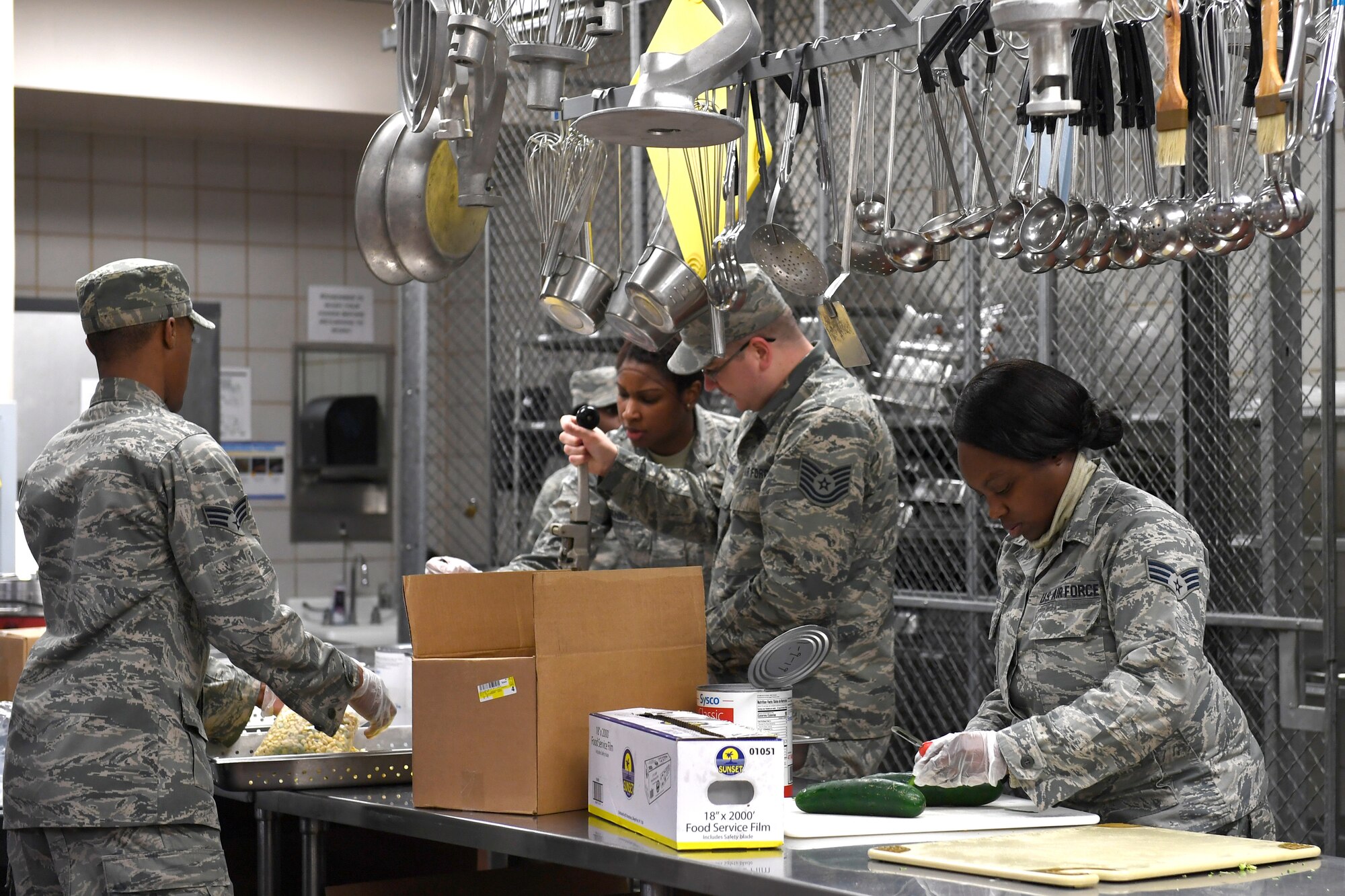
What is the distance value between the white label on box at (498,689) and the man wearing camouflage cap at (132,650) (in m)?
0.36

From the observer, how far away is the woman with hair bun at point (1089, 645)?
201 cm

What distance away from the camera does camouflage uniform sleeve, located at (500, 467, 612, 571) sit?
11.1 ft

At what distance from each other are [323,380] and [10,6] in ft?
9.32

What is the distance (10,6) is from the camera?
162 inches

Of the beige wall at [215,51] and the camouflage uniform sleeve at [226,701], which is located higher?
the beige wall at [215,51]

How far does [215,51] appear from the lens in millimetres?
5551

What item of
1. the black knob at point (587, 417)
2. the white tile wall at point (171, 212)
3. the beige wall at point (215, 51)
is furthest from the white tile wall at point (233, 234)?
the black knob at point (587, 417)

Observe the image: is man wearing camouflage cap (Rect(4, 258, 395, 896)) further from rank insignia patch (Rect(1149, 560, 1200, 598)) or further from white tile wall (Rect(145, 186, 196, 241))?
white tile wall (Rect(145, 186, 196, 241))

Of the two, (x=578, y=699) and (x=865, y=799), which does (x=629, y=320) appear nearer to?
(x=578, y=699)

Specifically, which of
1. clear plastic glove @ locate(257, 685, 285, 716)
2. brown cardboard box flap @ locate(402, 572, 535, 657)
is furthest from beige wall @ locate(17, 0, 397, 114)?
brown cardboard box flap @ locate(402, 572, 535, 657)

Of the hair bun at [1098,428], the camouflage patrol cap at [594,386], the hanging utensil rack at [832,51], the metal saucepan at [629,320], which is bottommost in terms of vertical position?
the hair bun at [1098,428]

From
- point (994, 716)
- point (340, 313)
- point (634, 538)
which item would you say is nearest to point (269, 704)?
point (634, 538)

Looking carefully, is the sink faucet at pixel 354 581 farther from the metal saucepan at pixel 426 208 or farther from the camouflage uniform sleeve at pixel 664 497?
the metal saucepan at pixel 426 208

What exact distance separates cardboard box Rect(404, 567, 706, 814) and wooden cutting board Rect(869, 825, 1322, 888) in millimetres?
511
